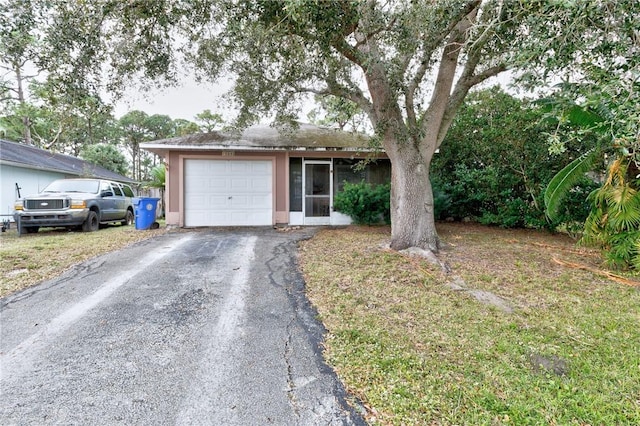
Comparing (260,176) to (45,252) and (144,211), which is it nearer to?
(144,211)

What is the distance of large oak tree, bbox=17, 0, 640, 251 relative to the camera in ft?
11.3

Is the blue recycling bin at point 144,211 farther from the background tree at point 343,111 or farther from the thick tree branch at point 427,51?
the thick tree branch at point 427,51

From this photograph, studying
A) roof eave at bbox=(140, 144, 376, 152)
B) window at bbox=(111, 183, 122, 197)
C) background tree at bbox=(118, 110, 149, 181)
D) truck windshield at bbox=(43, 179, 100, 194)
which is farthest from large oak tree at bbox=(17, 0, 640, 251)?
background tree at bbox=(118, 110, 149, 181)

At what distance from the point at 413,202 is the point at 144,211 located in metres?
7.96

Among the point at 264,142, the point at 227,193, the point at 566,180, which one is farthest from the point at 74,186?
the point at 566,180

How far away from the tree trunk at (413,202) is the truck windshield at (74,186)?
31.2 ft

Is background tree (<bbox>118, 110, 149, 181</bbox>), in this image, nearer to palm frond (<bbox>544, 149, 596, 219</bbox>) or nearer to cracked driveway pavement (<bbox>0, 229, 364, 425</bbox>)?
cracked driveway pavement (<bbox>0, 229, 364, 425</bbox>)

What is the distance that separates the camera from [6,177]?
1120 centimetres

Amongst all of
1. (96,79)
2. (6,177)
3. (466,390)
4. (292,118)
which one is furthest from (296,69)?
(6,177)

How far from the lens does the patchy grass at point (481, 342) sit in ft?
6.28

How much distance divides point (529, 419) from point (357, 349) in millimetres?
1219

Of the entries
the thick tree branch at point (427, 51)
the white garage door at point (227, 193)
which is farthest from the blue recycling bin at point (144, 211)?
the thick tree branch at point (427, 51)

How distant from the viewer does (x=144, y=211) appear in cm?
924

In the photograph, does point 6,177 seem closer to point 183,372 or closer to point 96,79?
point 96,79
